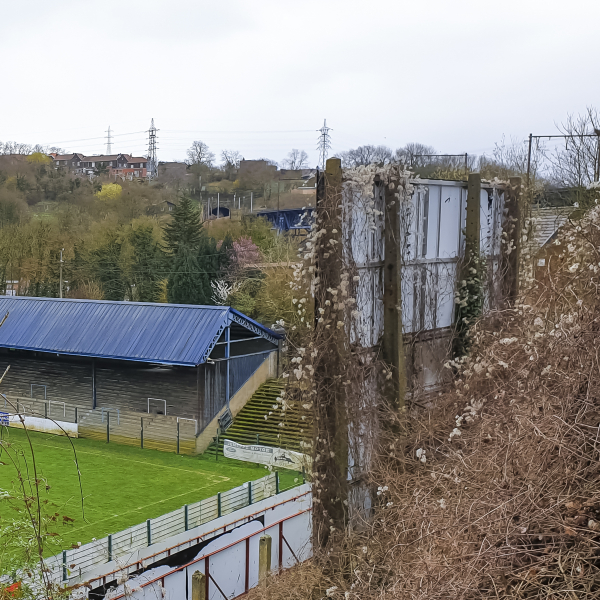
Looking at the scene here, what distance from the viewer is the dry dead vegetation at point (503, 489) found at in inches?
167

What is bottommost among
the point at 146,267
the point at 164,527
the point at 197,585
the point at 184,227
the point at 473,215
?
the point at 164,527

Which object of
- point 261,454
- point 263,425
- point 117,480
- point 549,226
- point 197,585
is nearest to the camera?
point 197,585

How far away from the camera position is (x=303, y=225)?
7520mm

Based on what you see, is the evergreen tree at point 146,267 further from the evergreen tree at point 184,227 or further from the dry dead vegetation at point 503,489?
the dry dead vegetation at point 503,489

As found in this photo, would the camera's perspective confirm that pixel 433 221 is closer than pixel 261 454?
Yes

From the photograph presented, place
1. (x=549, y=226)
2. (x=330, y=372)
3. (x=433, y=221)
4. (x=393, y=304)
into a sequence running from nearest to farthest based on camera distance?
(x=330, y=372) → (x=393, y=304) → (x=433, y=221) → (x=549, y=226)

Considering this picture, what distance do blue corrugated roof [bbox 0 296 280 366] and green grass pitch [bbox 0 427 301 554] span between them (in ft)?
9.65

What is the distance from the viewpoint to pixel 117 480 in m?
17.8

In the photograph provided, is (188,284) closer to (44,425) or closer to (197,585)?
(44,425)

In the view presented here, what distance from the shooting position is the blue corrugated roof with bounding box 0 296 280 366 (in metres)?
21.4

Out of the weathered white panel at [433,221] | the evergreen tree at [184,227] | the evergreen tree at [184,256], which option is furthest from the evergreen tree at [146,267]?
the weathered white panel at [433,221]

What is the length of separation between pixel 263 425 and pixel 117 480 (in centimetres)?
534

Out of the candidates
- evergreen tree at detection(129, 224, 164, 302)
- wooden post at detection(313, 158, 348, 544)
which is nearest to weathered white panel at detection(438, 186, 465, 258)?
wooden post at detection(313, 158, 348, 544)

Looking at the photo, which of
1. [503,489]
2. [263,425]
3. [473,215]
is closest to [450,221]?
[473,215]
